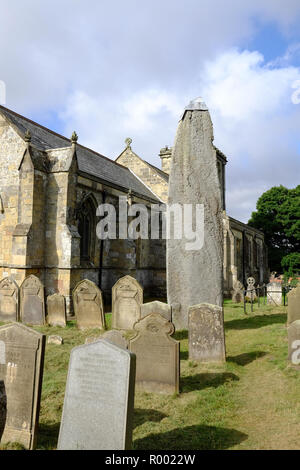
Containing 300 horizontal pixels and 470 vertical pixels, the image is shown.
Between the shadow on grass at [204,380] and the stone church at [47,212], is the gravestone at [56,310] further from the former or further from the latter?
the shadow on grass at [204,380]

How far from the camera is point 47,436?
13.8 ft

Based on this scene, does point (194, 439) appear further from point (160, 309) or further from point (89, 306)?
point (89, 306)

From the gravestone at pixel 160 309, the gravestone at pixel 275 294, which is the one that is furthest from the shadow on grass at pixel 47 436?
the gravestone at pixel 275 294

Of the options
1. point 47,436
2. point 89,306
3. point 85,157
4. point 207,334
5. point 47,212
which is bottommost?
point 47,436

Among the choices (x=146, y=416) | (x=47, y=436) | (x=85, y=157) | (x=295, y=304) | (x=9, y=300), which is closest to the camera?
(x=47, y=436)

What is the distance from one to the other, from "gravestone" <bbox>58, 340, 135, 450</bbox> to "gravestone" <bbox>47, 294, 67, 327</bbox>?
681cm

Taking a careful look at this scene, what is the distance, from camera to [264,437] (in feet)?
13.5

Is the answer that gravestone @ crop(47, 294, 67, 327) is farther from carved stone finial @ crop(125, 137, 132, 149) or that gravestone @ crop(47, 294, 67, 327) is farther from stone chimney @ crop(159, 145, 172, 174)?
stone chimney @ crop(159, 145, 172, 174)

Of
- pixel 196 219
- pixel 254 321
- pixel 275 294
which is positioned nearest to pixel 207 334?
pixel 196 219

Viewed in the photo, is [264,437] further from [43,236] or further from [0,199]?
[0,199]

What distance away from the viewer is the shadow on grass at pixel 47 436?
3.98 meters

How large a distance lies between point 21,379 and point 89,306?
5812 mm

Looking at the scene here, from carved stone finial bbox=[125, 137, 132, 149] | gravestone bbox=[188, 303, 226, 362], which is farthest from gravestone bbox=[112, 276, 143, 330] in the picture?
carved stone finial bbox=[125, 137, 132, 149]

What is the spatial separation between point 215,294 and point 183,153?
4.09 meters
